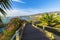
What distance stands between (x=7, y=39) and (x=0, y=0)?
209 inches

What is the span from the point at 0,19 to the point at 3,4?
2.86 ft

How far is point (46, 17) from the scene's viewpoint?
144 ft

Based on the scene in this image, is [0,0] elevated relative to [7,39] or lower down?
elevated

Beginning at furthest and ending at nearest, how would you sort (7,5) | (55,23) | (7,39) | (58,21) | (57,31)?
(58,21)
(55,23)
(57,31)
(7,39)
(7,5)

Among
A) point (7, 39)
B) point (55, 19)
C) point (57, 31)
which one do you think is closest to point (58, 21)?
point (55, 19)

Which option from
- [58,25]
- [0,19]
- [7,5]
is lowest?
[58,25]

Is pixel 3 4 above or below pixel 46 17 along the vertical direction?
above

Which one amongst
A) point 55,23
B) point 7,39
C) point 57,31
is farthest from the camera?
point 55,23

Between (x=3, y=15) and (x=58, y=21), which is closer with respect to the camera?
(x=3, y=15)

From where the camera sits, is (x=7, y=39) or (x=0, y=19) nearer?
(x=0, y=19)

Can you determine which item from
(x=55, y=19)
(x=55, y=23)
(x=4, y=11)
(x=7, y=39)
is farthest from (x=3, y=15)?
(x=55, y=19)

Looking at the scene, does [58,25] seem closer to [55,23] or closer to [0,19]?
[55,23]

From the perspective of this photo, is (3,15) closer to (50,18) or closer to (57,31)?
(57,31)

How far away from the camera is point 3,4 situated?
9.82 meters
